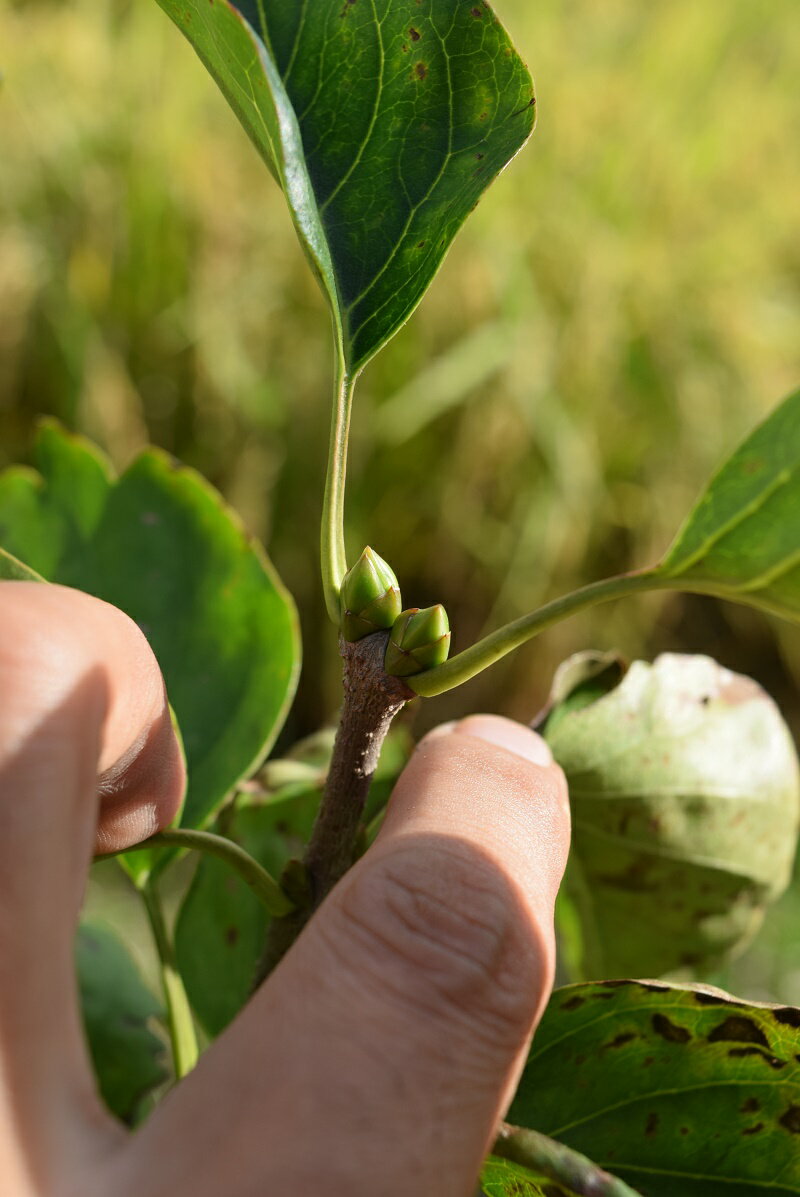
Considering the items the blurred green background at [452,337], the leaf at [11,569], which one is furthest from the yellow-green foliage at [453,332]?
the leaf at [11,569]

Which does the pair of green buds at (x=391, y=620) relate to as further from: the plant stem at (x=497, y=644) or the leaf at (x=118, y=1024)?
the leaf at (x=118, y=1024)

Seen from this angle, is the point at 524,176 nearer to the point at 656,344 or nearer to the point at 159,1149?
the point at 656,344

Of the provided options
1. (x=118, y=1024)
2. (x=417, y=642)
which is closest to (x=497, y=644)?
(x=417, y=642)

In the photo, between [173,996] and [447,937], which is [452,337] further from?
[447,937]

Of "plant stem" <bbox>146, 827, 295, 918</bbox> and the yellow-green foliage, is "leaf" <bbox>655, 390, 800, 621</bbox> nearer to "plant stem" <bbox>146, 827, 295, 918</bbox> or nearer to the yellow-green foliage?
"plant stem" <bbox>146, 827, 295, 918</bbox>

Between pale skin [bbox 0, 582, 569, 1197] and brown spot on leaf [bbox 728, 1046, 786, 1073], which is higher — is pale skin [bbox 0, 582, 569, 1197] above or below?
above

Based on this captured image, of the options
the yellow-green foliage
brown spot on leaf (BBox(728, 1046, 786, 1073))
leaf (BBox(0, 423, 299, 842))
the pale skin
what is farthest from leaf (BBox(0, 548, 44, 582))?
the yellow-green foliage

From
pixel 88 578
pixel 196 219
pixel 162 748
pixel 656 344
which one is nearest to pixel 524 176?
pixel 656 344
